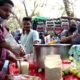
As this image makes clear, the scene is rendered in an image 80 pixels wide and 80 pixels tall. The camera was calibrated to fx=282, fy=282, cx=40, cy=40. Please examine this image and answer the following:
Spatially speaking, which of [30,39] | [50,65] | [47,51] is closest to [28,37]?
[30,39]

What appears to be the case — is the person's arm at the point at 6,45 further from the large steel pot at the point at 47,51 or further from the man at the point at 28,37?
the man at the point at 28,37

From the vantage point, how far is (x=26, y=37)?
13.7 ft

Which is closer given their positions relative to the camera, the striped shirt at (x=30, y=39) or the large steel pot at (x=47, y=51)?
the large steel pot at (x=47, y=51)

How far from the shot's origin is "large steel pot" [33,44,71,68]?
2402 mm

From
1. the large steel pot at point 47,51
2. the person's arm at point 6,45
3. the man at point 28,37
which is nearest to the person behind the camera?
the person's arm at point 6,45

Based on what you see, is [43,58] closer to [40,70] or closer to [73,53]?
[40,70]

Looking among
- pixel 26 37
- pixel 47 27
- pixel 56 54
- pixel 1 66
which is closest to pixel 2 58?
pixel 1 66

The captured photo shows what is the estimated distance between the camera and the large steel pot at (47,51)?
7.88 ft

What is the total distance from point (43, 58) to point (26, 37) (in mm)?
1809

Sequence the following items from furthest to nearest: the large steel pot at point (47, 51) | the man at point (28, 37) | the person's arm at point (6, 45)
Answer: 1. the man at point (28, 37)
2. the large steel pot at point (47, 51)
3. the person's arm at point (6, 45)

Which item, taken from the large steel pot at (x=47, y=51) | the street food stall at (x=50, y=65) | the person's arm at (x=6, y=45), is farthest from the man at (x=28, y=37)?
the person's arm at (x=6, y=45)

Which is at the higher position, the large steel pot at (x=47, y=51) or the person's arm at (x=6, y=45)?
the person's arm at (x=6, y=45)

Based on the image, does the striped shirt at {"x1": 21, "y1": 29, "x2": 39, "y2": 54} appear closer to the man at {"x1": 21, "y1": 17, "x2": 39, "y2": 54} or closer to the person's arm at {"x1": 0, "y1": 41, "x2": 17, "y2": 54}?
the man at {"x1": 21, "y1": 17, "x2": 39, "y2": 54}

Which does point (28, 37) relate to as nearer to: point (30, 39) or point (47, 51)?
point (30, 39)
